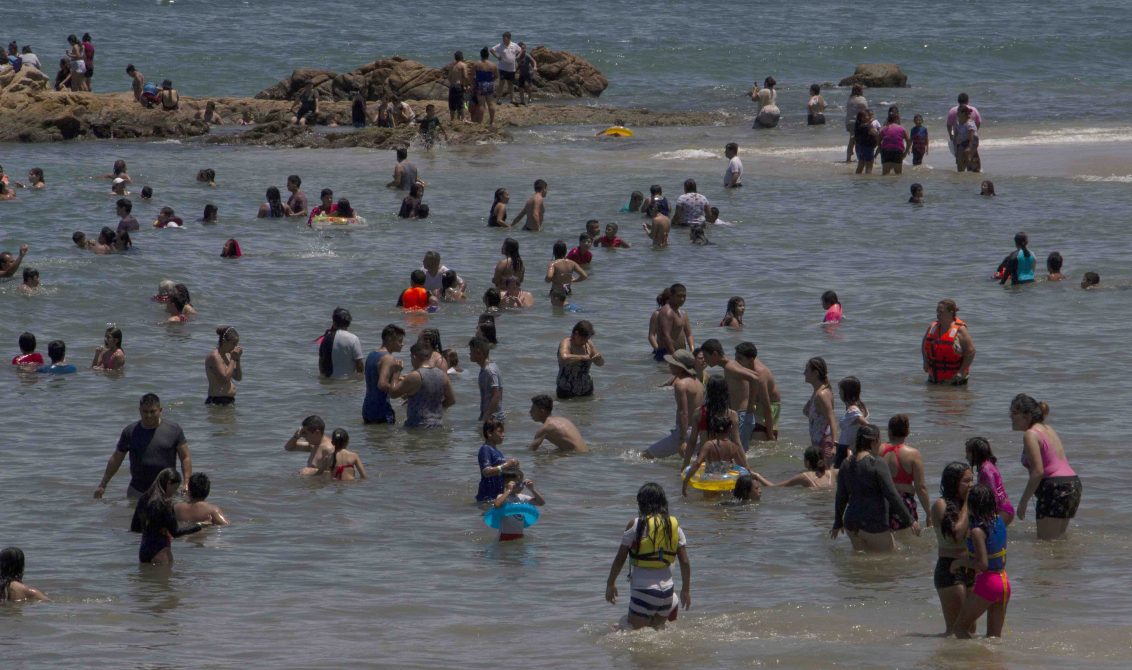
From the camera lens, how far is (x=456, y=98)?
129ft

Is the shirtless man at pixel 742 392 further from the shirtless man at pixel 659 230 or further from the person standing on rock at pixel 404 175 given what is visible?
the person standing on rock at pixel 404 175

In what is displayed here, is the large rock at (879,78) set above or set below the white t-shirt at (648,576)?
above

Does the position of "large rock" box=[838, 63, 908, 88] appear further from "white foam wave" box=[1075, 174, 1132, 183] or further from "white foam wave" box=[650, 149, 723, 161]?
"white foam wave" box=[1075, 174, 1132, 183]

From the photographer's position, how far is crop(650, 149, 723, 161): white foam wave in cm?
3625

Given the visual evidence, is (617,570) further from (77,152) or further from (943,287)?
(77,152)

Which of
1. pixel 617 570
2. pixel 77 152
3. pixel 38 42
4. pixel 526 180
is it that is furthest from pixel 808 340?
pixel 38 42

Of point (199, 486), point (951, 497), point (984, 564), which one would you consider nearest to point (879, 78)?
point (199, 486)

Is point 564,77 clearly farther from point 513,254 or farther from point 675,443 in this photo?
point 675,443

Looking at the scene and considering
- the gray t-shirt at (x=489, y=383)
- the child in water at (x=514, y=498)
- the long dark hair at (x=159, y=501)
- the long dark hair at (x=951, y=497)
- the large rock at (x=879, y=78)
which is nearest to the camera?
the long dark hair at (x=951, y=497)

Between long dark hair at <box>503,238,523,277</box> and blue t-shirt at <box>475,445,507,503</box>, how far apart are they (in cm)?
875

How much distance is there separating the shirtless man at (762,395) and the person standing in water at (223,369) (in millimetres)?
5666

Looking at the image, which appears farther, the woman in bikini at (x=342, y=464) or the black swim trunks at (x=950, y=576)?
the woman in bikini at (x=342, y=464)

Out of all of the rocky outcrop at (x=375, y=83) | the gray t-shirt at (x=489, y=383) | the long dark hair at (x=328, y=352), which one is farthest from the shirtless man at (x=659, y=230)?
the rocky outcrop at (x=375, y=83)

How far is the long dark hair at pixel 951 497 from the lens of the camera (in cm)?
988
